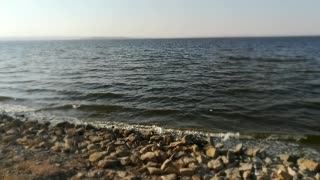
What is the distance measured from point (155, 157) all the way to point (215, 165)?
5.73 ft

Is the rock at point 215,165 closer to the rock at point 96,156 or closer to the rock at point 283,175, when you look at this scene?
the rock at point 283,175

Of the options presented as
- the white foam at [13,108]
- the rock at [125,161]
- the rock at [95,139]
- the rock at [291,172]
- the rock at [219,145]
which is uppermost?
the rock at [125,161]

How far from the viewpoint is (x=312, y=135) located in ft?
45.4

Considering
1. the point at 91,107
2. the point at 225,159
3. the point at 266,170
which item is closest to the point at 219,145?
the point at 225,159

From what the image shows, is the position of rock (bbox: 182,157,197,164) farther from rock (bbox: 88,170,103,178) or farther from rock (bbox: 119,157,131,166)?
rock (bbox: 88,170,103,178)

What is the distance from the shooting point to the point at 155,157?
32.8 feet

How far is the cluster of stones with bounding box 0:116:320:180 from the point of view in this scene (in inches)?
359

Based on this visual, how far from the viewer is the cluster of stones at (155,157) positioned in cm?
911

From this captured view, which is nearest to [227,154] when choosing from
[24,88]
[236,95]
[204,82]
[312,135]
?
[312,135]

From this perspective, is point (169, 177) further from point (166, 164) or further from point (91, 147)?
point (91, 147)

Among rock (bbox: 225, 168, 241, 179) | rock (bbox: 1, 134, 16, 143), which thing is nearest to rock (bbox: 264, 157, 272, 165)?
rock (bbox: 225, 168, 241, 179)

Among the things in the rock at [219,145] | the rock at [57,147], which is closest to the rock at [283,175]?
the rock at [219,145]

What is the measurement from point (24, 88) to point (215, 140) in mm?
18271

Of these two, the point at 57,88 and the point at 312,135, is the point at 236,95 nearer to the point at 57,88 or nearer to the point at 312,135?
the point at 312,135
